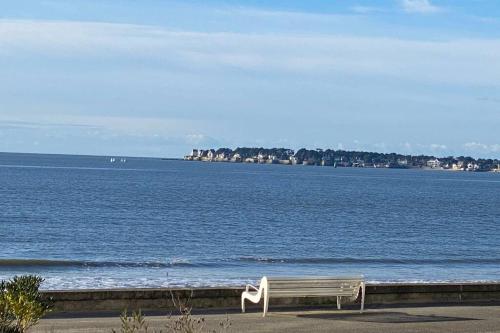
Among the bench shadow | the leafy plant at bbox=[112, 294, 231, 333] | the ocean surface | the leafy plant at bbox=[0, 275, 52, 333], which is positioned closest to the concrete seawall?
the leafy plant at bbox=[112, 294, 231, 333]

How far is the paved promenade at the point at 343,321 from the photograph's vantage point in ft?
47.7

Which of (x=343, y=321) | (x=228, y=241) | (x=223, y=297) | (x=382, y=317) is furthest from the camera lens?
(x=228, y=241)

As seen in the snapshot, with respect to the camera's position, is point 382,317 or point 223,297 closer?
point 382,317

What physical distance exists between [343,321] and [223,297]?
2329 millimetres

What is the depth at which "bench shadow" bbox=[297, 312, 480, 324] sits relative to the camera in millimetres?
15789

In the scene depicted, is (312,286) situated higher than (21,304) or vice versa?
(21,304)

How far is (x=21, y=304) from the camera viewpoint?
9.27m

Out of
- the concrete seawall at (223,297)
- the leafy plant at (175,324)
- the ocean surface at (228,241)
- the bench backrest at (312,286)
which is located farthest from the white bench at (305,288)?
the ocean surface at (228,241)

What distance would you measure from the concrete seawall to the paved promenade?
26.6 inches

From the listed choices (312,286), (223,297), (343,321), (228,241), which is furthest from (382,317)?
(228,241)

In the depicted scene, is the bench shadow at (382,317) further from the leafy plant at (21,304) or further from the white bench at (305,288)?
the leafy plant at (21,304)

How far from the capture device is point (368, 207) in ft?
292

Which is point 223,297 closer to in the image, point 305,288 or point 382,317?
point 305,288

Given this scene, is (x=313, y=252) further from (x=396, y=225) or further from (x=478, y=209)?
(x=478, y=209)
